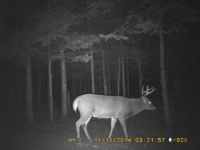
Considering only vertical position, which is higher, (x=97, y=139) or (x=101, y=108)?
(x=101, y=108)

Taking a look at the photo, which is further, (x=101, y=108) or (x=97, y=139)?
(x=97, y=139)

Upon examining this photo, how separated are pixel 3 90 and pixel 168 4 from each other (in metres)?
28.3

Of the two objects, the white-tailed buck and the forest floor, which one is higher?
the white-tailed buck

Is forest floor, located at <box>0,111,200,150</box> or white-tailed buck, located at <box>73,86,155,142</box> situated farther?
white-tailed buck, located at <box>73,86,155,142</box>
